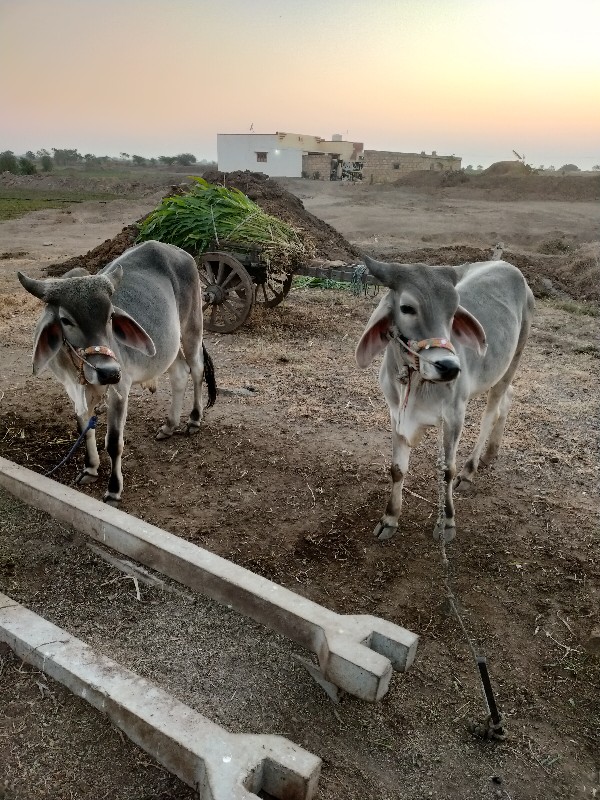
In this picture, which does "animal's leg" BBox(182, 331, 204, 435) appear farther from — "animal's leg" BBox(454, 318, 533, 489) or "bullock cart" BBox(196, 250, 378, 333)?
"bullock cart" BBox(196, 250, 378, 333)

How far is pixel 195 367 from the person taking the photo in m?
5.52

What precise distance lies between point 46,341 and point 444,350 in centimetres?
234

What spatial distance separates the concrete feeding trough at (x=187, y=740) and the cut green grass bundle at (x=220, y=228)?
20.4ft

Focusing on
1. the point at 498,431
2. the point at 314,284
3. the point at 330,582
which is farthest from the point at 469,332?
the point at 314,284

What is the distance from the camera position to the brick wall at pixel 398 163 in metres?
39.0

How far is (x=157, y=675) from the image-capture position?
2.80 metres

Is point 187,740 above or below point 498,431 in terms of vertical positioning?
below

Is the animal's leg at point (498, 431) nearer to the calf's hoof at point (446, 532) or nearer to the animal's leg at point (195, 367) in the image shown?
the calf's hoof at point (446, 532)

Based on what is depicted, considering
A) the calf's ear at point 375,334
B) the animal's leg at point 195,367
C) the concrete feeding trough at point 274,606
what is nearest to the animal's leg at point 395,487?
the calf's ear at point 375,334

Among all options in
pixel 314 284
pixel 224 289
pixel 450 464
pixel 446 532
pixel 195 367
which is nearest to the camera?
pixel 450 464

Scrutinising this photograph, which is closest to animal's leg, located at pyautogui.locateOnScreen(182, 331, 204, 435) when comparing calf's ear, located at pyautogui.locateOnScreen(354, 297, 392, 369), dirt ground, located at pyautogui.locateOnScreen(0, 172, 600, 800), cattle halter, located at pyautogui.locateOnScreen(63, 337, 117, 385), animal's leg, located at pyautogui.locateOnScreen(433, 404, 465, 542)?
dirt ground, located at pyautogui.locateOnScreen(0, 172, 600, 800)

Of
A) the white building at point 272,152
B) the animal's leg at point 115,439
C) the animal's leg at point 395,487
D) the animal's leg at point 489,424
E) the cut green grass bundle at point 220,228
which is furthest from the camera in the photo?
the white building at point 272,152

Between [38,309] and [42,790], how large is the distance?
821 centimetres

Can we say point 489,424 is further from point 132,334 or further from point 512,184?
point 512,184
